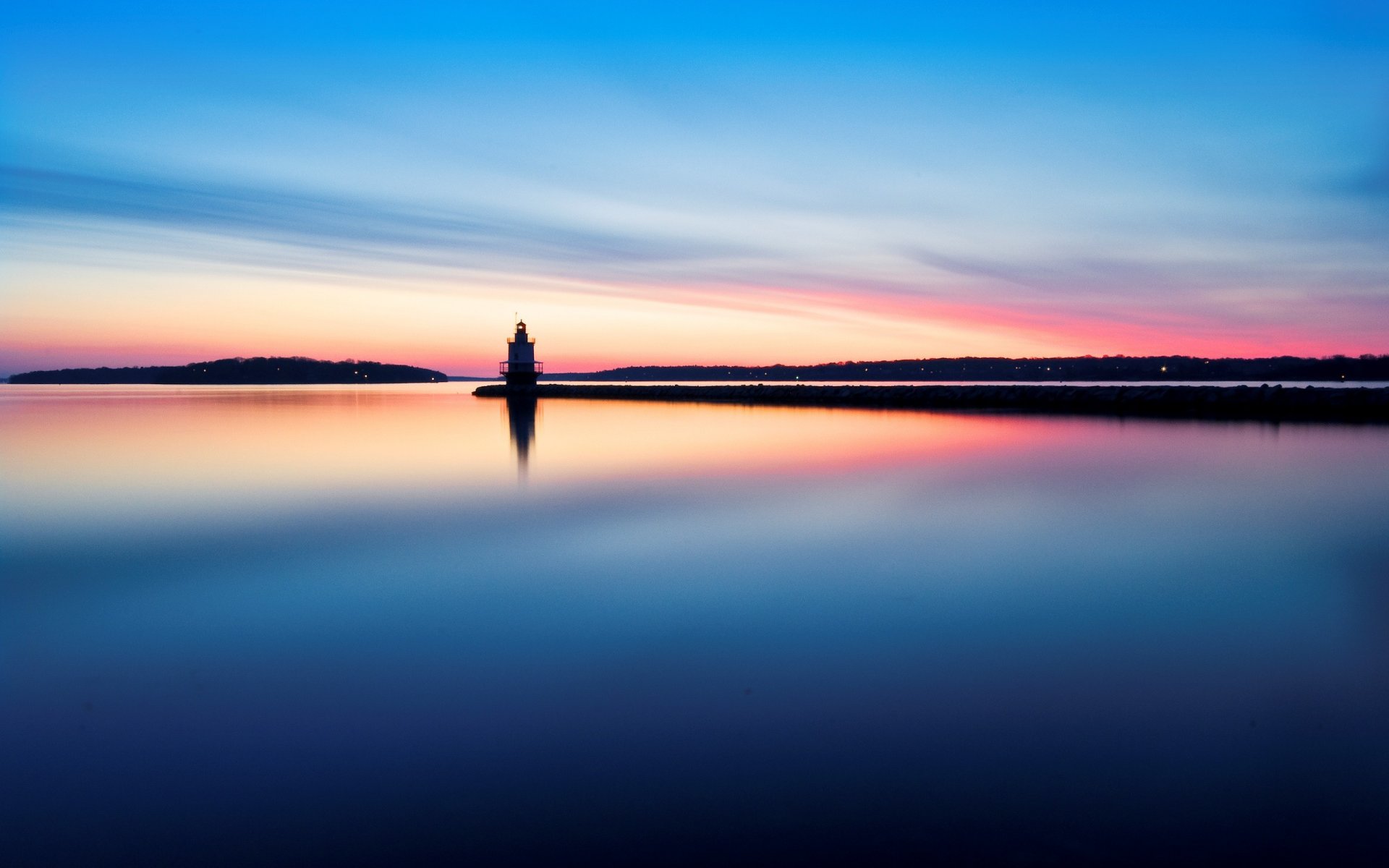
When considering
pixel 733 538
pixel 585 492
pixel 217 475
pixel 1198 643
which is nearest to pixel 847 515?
pixel 733 538

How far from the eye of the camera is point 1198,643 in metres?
4.02

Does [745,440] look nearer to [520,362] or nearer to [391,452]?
[391,452]

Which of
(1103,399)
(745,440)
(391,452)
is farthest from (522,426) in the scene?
(1103,399)

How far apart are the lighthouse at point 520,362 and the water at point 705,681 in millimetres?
33456

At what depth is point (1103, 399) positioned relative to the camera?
2727 centimetres

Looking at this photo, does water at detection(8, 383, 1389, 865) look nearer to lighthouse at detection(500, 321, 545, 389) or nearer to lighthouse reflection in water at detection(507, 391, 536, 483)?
lighthouse reflection in water at detection(507, 391, 536, 483)

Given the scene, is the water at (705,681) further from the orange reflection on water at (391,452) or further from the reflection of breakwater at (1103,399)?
the reflection of breakwater at (1103,399)

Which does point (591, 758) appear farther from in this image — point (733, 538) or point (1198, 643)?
point (733, 538)

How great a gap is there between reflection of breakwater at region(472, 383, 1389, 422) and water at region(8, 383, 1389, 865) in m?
15.3

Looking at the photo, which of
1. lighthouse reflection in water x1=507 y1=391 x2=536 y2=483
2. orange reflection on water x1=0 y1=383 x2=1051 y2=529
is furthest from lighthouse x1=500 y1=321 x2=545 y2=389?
orange reflection on water x1=0 y1=383 x2=1051 y2=529

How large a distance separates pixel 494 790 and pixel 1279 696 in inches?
116

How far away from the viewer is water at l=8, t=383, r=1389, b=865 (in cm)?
237

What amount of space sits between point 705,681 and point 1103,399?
88.7 feet

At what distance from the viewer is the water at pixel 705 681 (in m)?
2.37
